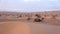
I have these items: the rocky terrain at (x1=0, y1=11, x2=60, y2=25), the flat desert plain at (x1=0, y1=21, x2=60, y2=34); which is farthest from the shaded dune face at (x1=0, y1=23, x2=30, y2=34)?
the rocky terrain at (x1=0, y1=11, x2=60, y2=25)

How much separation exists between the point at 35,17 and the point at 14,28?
28 centimetres

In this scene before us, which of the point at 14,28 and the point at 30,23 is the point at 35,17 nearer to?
the point at 30,23

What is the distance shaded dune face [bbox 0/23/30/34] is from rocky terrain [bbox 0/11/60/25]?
0.49 feet

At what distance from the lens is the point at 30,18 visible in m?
1.05

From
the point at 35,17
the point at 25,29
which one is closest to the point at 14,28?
the point at 25,29

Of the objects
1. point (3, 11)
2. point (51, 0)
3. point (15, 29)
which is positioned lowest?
point (15, 29)

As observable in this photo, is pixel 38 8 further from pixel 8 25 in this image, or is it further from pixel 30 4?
pixel 8 25

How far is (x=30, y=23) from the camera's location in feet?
3.02

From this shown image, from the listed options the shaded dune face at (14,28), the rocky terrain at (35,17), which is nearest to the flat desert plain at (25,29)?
the shaded dune face at (14,28)

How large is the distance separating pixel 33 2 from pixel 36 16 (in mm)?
399

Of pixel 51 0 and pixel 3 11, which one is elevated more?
pixel 51 0

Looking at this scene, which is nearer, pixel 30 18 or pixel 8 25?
pixel 8 25

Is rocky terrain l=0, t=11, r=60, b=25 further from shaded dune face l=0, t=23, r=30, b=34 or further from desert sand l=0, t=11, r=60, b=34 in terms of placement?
shaded dune face l=0, t=23, r=30, b=34

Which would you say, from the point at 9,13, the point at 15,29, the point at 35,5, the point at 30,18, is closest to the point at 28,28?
the point at 15,29
